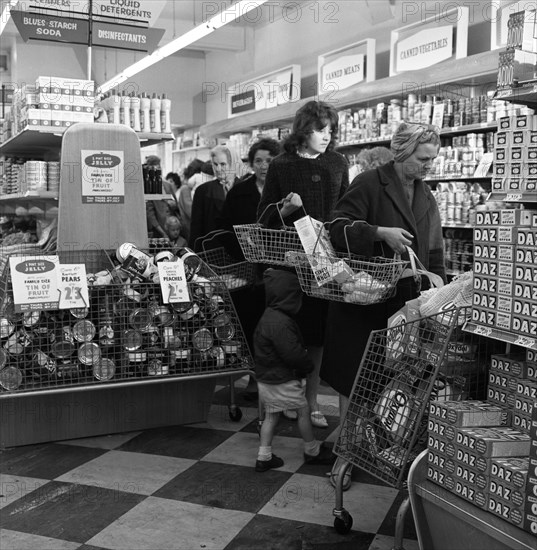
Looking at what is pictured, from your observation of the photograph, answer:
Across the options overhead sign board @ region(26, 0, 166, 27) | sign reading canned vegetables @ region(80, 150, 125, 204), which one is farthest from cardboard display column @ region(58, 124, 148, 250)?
overhead sign board @ region(26, 0, 166, 27)

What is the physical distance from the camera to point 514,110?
5.63 metres

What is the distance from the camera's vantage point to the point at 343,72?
8.78 meters

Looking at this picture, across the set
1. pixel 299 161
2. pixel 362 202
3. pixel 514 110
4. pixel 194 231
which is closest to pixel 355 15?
pixel 514 110

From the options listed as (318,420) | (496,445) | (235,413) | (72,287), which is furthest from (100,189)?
(496,445)

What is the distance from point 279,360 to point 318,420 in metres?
0.88

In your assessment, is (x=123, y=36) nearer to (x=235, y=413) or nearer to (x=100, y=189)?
(x=100, y=189)

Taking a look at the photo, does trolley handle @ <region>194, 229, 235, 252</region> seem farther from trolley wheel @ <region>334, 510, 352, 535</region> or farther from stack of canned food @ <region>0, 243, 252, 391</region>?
trolley wheel @ <region>334, 510, 352, 535</region>

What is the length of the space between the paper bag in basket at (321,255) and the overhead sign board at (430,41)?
4.87 meters

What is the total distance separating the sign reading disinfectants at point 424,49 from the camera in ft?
23.3

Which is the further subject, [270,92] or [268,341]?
[270,92]

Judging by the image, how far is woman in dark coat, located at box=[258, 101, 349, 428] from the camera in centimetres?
348

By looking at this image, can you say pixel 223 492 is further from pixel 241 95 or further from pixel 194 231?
pixel 241 95

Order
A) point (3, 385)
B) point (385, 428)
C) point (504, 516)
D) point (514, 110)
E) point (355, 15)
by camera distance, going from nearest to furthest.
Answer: point (504, 516)
point (385, 428)
point (3, 385)
point (514, 110)
point (355, 15)

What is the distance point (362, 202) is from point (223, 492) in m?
1.38
